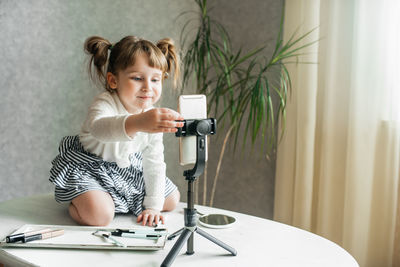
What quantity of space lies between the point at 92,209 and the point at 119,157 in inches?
7.7

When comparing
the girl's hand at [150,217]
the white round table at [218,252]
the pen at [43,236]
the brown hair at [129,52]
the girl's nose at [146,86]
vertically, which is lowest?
the white round table at [218,252]

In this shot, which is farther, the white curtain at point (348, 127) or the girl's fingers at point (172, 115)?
the white curtain at point (348, 127)

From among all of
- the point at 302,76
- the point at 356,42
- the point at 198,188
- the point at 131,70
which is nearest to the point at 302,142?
the point at 302,76

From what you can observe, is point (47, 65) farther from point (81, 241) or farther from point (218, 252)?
point (218, 252)

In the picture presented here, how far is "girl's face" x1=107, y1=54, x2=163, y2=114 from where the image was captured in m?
1.21

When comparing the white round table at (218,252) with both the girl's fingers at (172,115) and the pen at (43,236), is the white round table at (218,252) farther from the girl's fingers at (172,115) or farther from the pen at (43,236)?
the girl's fingers at (172,115)

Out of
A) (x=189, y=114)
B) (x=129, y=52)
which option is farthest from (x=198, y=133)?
(x=129, y=52)

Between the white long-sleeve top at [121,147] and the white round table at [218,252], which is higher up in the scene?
the white long-sleeve top at [121,147]

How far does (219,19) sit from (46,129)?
3.85 feet

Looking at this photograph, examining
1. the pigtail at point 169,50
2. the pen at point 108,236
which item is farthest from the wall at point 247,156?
the pen at point 108,236

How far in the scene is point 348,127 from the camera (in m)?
1.78

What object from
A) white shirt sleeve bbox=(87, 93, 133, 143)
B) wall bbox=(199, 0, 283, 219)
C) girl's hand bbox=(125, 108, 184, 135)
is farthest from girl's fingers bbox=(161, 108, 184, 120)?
wall bbox=(199, 0, 283, 219)

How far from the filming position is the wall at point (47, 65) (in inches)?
62.9

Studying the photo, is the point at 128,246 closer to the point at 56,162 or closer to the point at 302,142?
the point at 56,162
